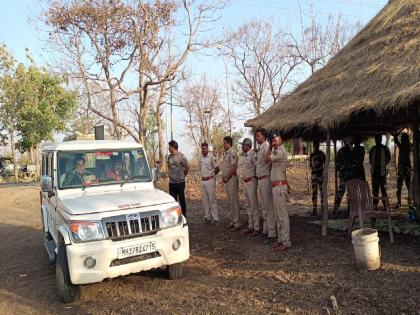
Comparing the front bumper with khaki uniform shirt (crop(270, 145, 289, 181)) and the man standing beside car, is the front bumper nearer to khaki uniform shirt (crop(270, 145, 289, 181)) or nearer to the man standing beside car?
khaki uniform shirt (crop(270, 145, 289, 181))

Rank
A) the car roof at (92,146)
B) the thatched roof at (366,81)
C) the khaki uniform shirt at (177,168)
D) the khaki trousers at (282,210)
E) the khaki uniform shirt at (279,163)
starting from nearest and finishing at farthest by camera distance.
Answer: the car roof at (92,146) < the thatched roof at (366,81) < the khaki uniform shirt at (279,163) < the khaki trousers at (282,210) < the khaki uniform shirt at (177,168)

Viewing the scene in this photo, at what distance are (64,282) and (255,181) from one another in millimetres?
4509

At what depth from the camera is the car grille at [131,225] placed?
4.87 m

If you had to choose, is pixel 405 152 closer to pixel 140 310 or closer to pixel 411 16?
pixel 411 16

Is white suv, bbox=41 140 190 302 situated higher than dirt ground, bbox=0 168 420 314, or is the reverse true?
white suv, bbox=41 140 190 302

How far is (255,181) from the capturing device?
27.4 ft

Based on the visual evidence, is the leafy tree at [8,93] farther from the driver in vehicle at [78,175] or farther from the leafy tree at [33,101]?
the driver in vehicle at [78,175]

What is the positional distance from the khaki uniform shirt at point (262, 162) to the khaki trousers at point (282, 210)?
0.70 m

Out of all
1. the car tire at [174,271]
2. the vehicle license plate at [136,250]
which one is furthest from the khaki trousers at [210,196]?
the vehicle license plate at [136,250]

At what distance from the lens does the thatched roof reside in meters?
6.38

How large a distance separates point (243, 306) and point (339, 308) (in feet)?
3.45

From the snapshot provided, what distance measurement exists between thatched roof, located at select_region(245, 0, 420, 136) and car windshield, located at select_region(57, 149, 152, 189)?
316 centimetres

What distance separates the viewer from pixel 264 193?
25.2 ft

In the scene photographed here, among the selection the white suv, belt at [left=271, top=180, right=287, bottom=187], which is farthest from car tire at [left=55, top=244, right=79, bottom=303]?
belt at [left=271, top=180, right=287, bottom=187]
